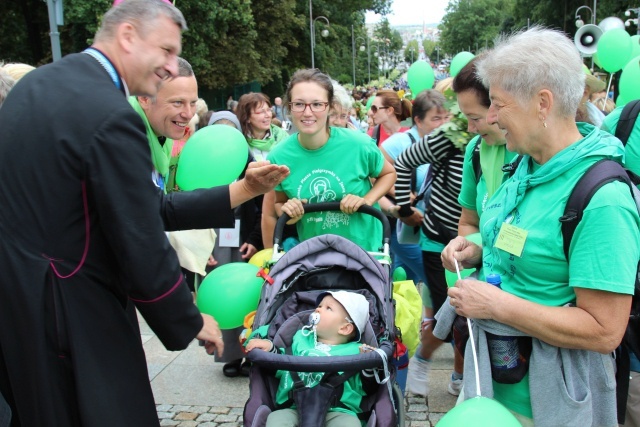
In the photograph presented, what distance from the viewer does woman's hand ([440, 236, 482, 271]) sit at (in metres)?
2.34

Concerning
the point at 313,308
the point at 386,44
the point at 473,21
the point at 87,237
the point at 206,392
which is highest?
the point at 473,21

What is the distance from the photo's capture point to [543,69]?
1807 mm

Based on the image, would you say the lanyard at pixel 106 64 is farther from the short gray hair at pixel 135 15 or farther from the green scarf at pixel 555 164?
the green scarf at pixel 555 164

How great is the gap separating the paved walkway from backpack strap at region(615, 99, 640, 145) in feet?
6.47

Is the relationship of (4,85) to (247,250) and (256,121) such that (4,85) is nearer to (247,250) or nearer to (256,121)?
(247,250)

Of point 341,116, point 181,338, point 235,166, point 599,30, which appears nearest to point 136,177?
point 181,338

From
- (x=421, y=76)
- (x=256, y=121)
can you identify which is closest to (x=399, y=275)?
(x=256, y=121)

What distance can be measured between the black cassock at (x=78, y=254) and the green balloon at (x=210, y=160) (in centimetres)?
167

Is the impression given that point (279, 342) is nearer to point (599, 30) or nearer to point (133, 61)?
point (133, 61)

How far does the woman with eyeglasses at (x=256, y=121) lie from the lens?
5.51 meters

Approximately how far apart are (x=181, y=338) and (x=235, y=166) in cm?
184

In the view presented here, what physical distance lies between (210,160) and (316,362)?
1772 millimetres

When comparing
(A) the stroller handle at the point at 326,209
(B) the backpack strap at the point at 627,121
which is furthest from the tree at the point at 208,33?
(B) the backpack strap at the point at 627,121

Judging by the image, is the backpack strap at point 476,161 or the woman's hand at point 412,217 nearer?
the backpack strap at point 476,161
